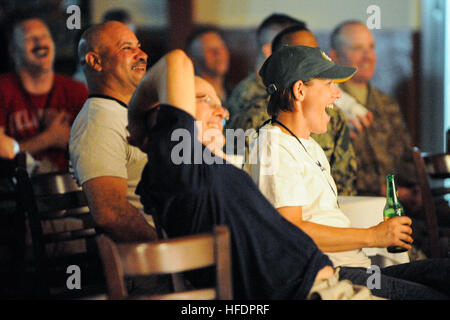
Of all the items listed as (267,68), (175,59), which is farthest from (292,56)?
(175,59)

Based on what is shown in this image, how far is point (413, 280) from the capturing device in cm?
171

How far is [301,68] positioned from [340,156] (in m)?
0.90

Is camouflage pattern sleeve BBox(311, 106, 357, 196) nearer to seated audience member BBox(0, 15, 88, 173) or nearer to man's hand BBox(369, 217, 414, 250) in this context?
man's hand BBox(369, 217, 414, 250)

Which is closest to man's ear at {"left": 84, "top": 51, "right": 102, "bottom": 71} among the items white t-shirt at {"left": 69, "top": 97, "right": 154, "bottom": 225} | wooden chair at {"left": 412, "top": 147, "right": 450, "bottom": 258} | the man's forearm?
white t-shirt at {"left": 69, "top": 97, "right": 154, "bottom": 225}

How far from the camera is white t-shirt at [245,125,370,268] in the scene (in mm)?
1547

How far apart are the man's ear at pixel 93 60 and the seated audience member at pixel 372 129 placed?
2.03m

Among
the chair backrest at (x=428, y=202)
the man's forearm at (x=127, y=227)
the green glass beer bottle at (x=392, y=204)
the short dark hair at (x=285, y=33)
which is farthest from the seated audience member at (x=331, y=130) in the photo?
the man's forearm at (x=127, y=227)

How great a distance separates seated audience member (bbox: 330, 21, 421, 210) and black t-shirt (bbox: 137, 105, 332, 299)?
2.40 m

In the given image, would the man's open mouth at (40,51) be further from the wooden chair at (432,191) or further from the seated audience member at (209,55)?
the wooden chair at (432,191)

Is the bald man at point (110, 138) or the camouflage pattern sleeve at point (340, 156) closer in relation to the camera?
the bald man at point (110, 138)

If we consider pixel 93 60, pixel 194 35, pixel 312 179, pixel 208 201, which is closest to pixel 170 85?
pixel 208 201

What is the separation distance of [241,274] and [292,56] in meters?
0.63

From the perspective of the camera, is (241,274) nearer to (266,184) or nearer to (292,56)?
(266,184)

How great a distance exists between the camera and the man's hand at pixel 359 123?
11.9ft
